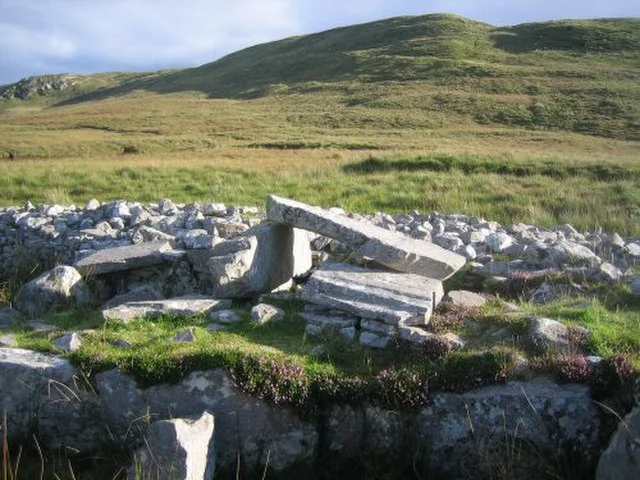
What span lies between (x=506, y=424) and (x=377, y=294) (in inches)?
81.6

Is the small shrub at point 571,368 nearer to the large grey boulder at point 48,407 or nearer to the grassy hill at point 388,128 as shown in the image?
the large grey boulder at point 48,407

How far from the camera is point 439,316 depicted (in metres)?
7.12

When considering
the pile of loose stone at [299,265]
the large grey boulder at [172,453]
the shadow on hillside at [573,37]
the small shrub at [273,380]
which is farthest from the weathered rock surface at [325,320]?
the shadow on hillside at [573,37]

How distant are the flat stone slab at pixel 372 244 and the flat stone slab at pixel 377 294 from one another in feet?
0.62

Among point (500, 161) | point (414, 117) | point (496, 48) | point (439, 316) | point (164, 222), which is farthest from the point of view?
point (496, 48)

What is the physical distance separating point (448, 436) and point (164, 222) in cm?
789

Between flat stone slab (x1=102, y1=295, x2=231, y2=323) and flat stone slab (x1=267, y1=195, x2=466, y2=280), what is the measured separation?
153cm

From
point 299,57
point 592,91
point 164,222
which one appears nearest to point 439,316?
point 164,222

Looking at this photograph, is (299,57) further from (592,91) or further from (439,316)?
(439,316)

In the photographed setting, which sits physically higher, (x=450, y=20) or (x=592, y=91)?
(x=450, y=20)

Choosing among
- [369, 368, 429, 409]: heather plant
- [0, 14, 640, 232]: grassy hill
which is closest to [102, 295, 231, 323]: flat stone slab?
[369, 368, 429, 409]: heather plant

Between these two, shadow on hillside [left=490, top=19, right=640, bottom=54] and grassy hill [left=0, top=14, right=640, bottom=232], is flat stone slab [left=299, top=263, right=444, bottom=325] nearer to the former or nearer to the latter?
grassy hill [left=0, top=14, right=640, bottom=232]

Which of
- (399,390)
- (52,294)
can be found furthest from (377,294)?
(52,294)

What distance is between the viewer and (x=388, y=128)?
62.3 metres
